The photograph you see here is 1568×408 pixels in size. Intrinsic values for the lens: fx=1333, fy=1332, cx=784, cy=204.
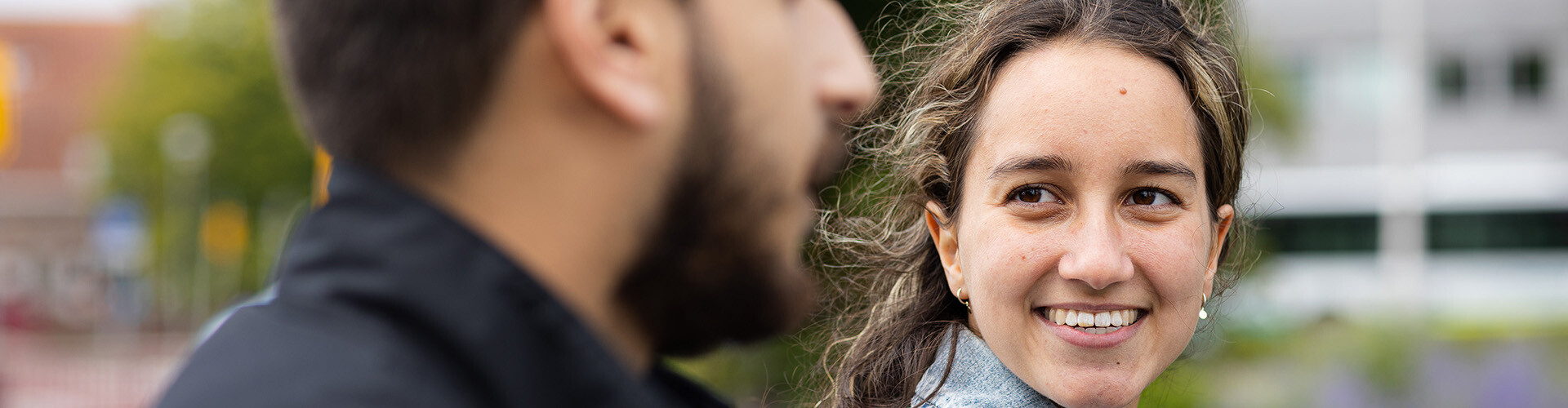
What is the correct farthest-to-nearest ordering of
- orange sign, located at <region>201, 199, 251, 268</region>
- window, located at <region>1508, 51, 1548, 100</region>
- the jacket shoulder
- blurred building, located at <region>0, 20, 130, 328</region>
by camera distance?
blurred building, located at <region>0, 20, 130, 328</region> → orange sign, located at <region>201, 199, 251, 268</region> → window, located at <region>1508, 51, 1548, 100</region> → the jacket shoulder

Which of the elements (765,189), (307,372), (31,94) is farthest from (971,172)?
(31,94)

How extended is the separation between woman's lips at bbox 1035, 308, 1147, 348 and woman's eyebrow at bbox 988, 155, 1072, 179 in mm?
199

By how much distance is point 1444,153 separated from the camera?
3275cm

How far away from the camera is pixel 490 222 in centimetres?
106

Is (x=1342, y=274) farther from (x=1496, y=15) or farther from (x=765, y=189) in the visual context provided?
(x=765, y=189)

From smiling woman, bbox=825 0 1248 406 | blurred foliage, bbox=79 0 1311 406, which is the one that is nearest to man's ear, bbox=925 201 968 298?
smiling woman, bbox=825 0 1248 406

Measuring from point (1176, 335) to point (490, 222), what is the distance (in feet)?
3.95

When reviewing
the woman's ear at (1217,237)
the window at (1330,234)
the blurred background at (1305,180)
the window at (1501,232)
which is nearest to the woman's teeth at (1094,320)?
the woman's ear at (1217,237)

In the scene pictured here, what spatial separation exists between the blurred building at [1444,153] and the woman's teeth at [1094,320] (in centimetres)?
2497

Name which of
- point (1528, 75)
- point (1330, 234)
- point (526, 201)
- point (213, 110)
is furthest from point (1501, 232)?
point (526, 201)

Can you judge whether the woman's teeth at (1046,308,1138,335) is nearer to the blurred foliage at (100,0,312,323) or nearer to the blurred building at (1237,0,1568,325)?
the blurred building at (1237,0,1568,325)

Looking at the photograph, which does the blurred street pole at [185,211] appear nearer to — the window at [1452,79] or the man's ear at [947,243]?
the window at [1452,79]

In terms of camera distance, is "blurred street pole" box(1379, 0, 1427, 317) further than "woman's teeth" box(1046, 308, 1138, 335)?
Yes

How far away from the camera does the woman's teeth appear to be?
6.13ft
